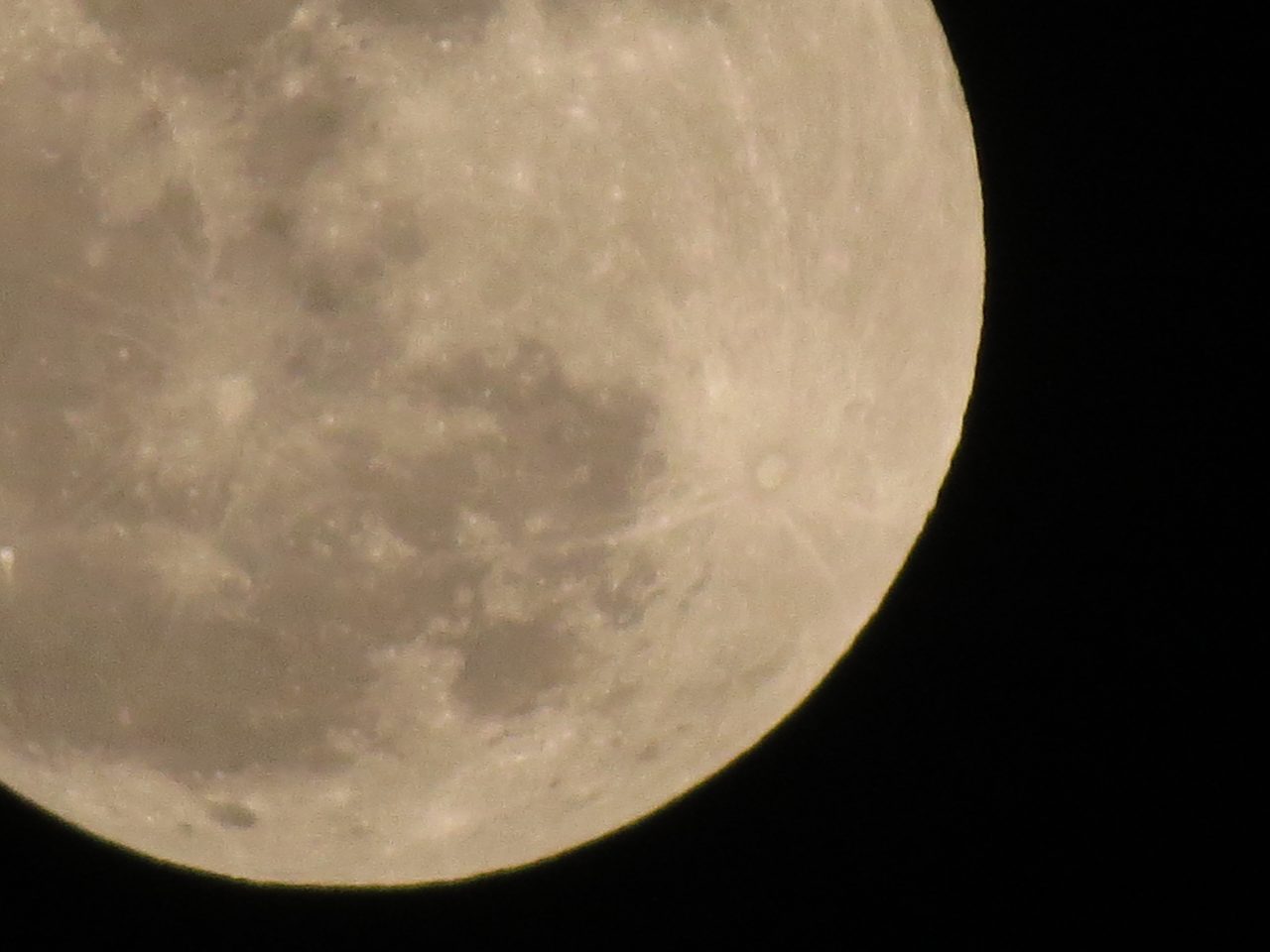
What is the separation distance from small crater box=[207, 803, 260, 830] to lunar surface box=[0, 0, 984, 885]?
0.03m

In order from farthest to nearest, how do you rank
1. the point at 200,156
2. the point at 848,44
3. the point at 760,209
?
1. the point at 848,44
2. the point at 760,209
3. the point at 200,156

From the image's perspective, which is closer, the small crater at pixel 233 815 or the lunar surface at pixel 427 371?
the lunar surface at pixel 427 371

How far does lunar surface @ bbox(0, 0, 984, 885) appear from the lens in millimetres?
4105

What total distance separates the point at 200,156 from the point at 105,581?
50.8 inches

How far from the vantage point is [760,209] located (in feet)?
14.5

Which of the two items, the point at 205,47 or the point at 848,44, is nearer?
the point at 205,47

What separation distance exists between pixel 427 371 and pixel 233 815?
1.80m

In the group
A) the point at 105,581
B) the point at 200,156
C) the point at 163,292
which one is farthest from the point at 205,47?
the point at 105,581

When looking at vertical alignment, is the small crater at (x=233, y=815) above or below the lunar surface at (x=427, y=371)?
below

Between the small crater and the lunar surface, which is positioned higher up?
the lunar surface

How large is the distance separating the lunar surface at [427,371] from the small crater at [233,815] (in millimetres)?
27

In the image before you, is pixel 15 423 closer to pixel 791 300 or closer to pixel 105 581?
pixel 105 581

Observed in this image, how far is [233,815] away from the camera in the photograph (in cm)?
501

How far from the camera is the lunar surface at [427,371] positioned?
4105mm
